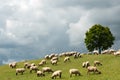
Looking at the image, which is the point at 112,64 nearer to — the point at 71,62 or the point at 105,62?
the point at 105,62

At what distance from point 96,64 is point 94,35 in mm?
62973

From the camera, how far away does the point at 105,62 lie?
6719cm

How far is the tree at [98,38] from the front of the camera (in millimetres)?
122750

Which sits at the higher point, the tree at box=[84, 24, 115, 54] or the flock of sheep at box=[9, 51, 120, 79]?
the tree at box=[84, 24, 115, 54]

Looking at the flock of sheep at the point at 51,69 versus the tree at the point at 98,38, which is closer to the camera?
the flock of sheep at the point at 51,69

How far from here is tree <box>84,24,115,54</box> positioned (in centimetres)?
12275

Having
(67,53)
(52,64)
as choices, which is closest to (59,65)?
(52,64)

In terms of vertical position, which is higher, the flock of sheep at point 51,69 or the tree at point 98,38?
the tree at point 98,38

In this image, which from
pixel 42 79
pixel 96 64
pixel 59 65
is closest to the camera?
pixel 42 79

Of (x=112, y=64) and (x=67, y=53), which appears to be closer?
(x=112, y=64)

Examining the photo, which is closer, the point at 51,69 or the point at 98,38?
the point at 51,69

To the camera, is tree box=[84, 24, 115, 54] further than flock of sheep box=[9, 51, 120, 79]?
Yes

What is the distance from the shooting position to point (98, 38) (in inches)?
4914

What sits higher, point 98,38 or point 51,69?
point 98,38
